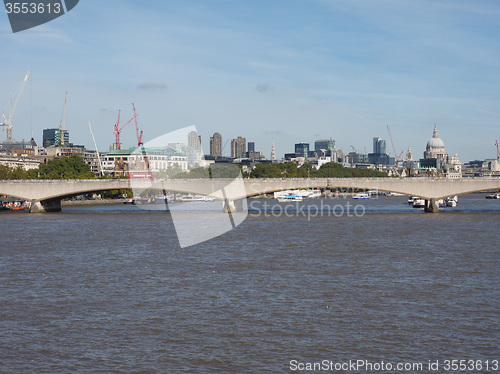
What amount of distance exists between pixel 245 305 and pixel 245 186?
2024 inches

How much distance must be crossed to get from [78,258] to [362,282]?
14.6m

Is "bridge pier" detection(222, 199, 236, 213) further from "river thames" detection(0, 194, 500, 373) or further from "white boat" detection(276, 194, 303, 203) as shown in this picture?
"white boat" detection(276, 194, 303, 203)

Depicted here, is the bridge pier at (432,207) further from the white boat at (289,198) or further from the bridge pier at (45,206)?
the white boat at (289,198)

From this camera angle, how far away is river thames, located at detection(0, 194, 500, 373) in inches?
661

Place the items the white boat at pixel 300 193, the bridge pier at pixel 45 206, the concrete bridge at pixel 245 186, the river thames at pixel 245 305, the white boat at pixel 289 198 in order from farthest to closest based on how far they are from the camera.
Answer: the white boat at pixel 300 193
the white boat at pixel 289 198
the bridge pier at pixel 45 206
the concrete bridge at pixel 245 186
the river thames at pixel 245 305

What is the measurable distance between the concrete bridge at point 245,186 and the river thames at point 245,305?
31363 millimetres

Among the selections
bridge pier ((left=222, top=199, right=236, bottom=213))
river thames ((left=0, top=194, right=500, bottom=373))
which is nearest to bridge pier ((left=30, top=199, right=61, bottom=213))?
bridge pier ((left=222, top=199, right=236, bottom=213))

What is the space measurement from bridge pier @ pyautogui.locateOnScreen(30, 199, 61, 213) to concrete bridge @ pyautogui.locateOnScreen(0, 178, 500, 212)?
116 mm

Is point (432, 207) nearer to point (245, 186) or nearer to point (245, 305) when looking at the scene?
point (245, 186)

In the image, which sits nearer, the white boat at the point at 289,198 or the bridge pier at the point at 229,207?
the bridge pier at the point at 229,207

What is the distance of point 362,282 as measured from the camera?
85.4 ft

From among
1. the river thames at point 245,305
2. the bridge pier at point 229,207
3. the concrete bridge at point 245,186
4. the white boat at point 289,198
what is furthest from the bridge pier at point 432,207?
the white boat at point 289,198

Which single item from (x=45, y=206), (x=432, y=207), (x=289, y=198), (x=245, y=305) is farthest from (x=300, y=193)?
(x=245, y=305)

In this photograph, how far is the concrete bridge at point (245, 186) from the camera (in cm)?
7138
